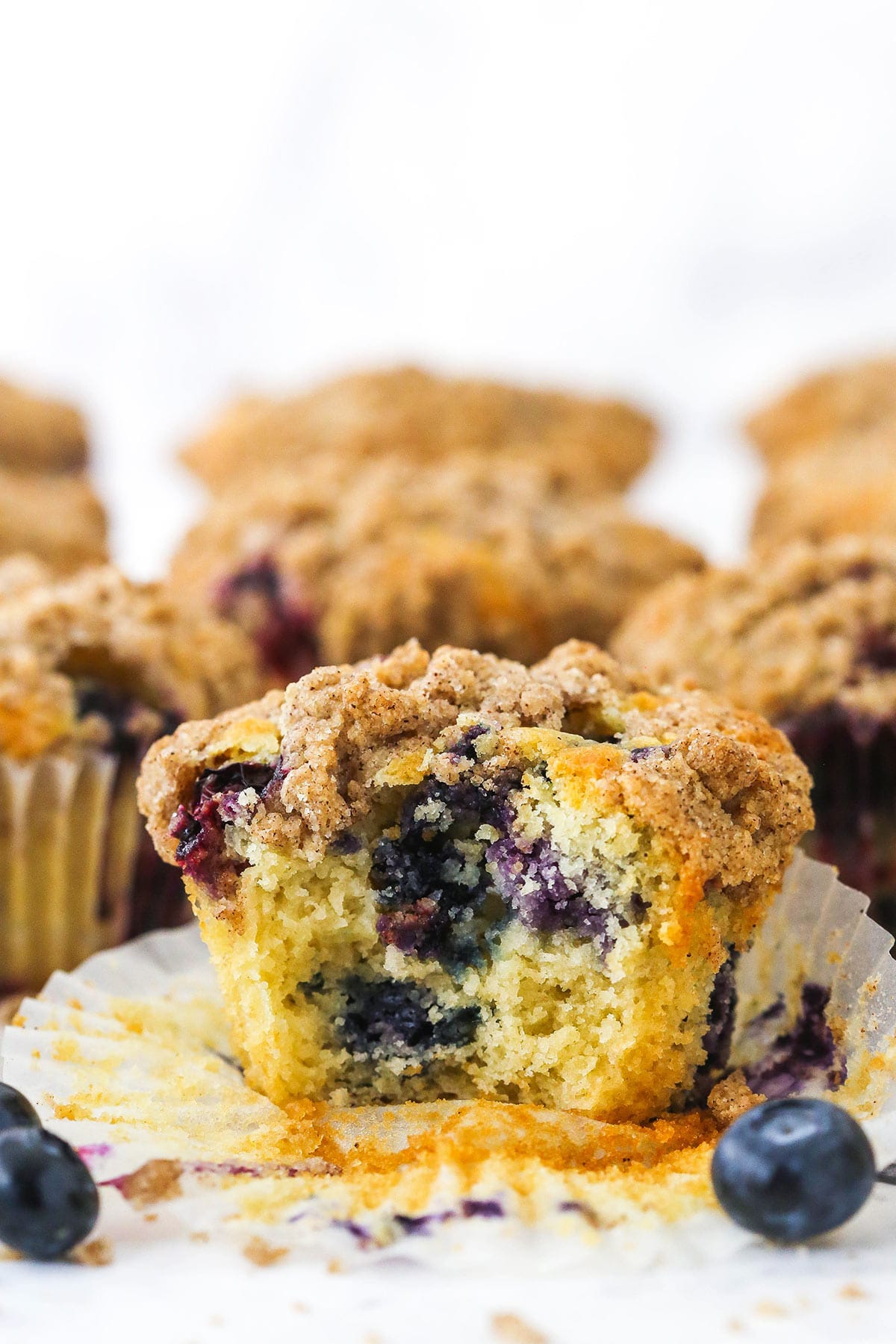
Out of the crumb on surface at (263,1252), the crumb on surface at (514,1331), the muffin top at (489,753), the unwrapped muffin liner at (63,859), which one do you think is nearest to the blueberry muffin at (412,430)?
the unwrapped muffin liner at (63,859)

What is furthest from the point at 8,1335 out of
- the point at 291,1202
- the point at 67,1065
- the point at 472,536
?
the point at 472,536

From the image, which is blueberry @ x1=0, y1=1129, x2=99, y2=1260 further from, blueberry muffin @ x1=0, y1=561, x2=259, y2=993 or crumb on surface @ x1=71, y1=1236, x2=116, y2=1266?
blueberry muffin @ x1=0, y1=561, x2=259, y2=993

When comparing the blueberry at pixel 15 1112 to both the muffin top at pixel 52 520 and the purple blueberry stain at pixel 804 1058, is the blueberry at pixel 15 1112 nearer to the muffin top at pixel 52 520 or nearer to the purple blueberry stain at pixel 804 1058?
the purple blueberry stain at pixel 804 1058

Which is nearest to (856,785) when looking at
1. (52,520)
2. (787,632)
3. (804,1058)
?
(787,632)

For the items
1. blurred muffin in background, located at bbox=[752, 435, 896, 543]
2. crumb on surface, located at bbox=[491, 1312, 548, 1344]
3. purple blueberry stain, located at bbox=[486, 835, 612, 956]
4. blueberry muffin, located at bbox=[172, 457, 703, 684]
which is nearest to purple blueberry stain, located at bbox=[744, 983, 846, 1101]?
purple blueberry stain, located at bbox=[486, 835, 612, 956]

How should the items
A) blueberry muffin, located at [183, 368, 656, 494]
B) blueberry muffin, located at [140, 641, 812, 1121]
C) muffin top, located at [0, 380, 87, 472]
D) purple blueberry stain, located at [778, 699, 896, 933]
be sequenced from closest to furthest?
blueberry muffin, located at [140, 641, 812, 1121]
purple blueberry stain, located at [778, 699, 896, 933]
blueberry muffin, located at [183, 368, 656, 494]
muffin top, located at [0, 380, 87, 472]

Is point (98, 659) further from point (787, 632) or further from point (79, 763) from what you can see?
point (787, 632)
